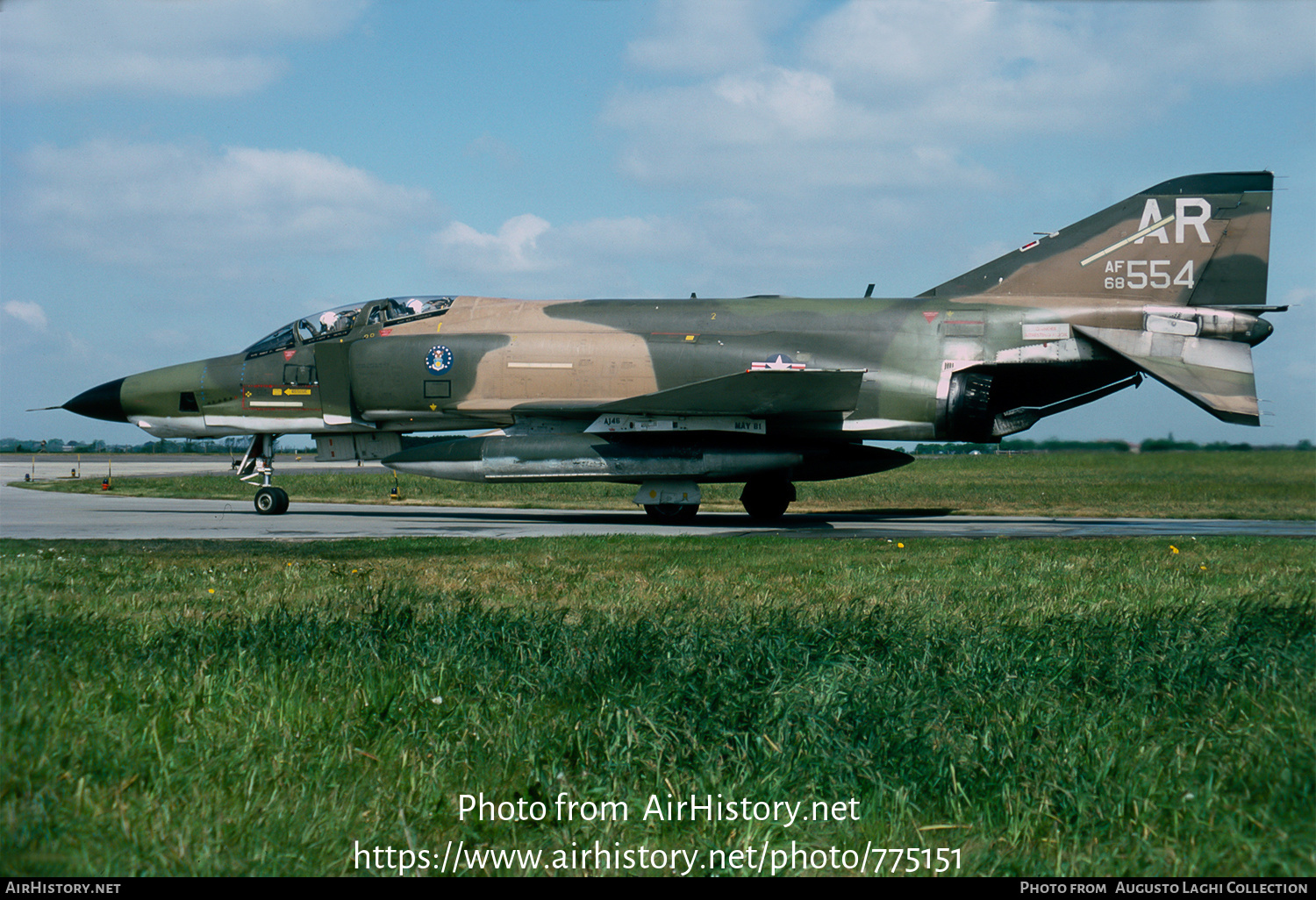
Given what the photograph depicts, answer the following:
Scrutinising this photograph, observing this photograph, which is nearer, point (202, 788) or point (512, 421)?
point (202, 788)

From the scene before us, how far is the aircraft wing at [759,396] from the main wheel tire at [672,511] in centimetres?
167

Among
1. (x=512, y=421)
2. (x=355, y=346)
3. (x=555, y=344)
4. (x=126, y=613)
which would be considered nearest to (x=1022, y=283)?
(x=555, y=344)

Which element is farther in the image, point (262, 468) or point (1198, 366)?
point (262, 468)

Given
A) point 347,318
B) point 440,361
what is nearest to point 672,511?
point 440,361

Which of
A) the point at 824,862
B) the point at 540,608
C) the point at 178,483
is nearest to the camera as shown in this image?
the point at 824,862

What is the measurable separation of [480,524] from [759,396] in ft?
17.2

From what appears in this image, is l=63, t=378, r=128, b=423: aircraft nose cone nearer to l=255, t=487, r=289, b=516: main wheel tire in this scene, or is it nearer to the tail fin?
l=255, t=487, r=289, b=516: main wheel tire

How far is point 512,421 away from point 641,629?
12759 millimetres

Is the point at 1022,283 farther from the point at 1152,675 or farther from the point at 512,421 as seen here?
the point at 1152,675

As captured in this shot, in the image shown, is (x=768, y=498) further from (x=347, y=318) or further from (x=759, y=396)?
(x=347, y=318)

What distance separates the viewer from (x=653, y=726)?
3.54 m

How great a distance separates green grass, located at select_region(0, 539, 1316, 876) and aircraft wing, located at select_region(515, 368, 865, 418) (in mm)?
9562

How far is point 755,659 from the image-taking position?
14.7 feet

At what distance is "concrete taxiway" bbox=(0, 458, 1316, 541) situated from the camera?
44.9ft
